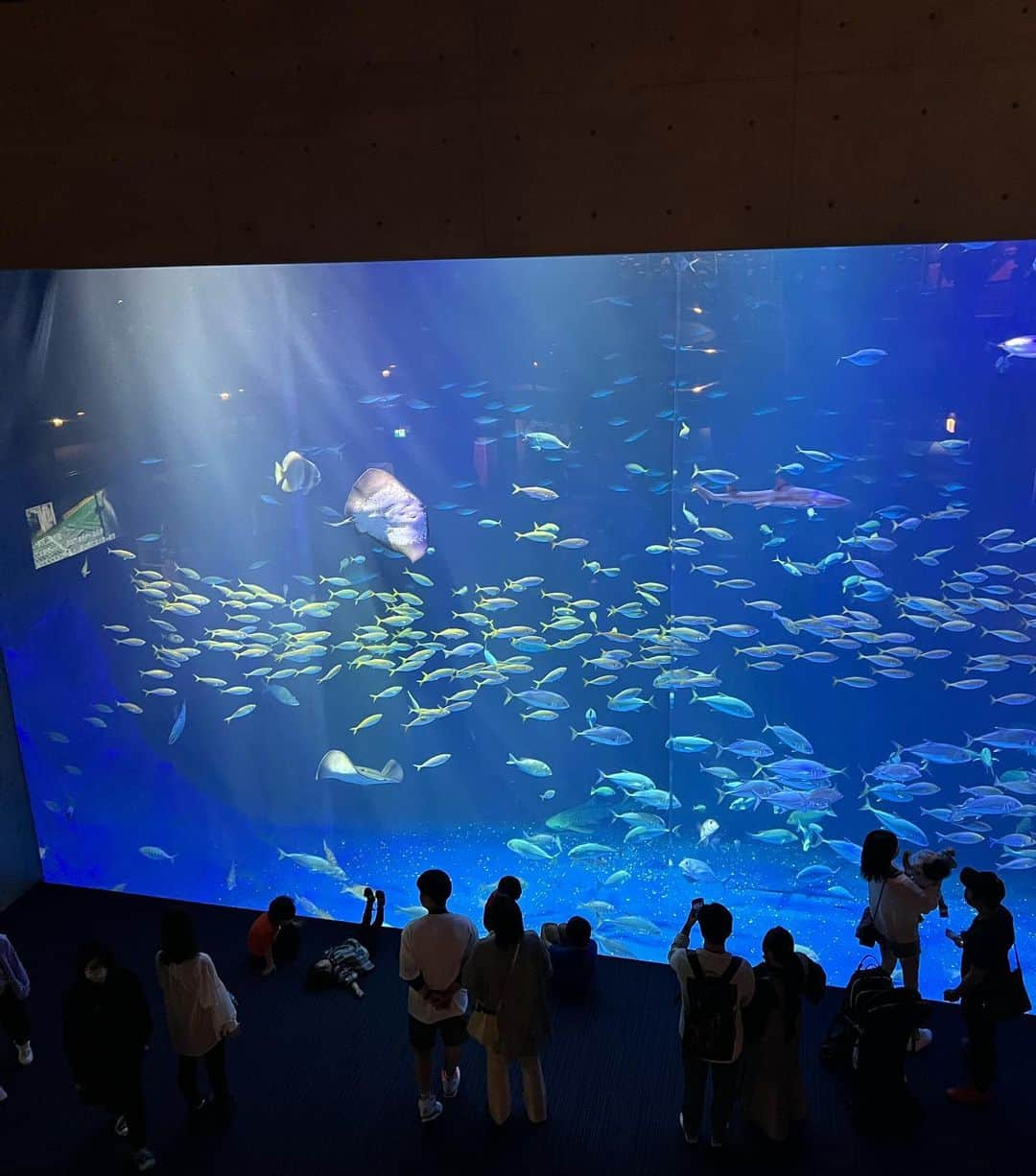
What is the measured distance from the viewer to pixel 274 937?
473cm

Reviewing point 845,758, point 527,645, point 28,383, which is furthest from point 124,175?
point 845,758

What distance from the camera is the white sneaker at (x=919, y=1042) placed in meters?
3.99

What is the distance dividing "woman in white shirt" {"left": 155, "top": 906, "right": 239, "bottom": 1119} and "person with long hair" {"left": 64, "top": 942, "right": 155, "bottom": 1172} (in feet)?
0.40

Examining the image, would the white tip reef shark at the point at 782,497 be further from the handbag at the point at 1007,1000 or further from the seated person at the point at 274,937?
the seated person at the point at 274,937

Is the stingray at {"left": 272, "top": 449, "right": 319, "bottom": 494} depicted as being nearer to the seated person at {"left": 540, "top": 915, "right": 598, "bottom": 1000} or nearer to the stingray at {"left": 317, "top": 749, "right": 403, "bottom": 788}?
the stingray at {"left": 317, "top": 749, "right": 403, "bottom": 788}

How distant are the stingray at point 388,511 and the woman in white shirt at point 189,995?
8.57 feet

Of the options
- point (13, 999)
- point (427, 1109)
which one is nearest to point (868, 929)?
point (427, 1109)

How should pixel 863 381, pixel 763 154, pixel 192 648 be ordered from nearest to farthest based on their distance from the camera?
1. pixel 763 154
2. pixel 863 381
3. pixel 192 648

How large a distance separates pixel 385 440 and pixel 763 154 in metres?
2.83

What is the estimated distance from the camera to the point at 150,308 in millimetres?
5086

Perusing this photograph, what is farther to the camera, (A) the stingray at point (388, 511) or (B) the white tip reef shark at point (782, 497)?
(A) the stingray at point (388, 511)

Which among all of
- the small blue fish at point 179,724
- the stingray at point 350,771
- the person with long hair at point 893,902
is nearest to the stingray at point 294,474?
the small blue fish at point 179,724

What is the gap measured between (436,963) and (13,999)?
6.34ft

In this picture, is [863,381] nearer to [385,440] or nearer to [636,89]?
[636,89]
